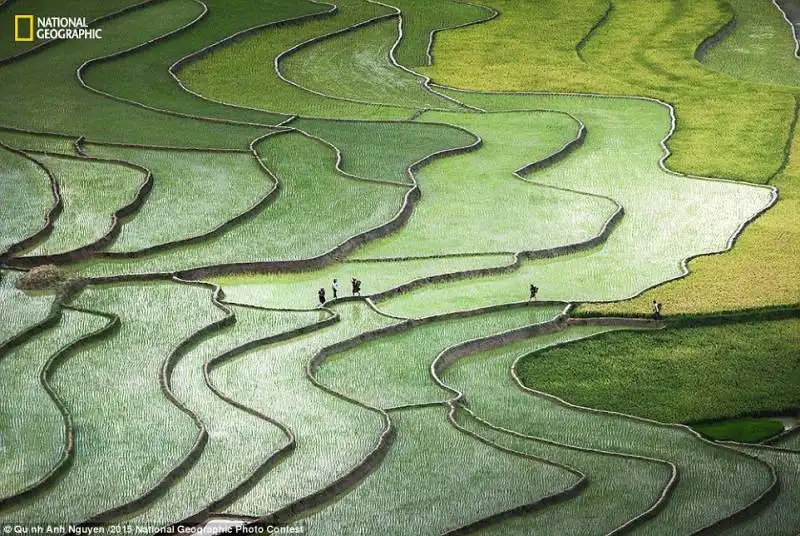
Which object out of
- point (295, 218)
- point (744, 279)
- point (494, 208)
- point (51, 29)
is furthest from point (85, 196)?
point (51, 29)

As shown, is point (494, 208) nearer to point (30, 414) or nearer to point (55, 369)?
point (55, 369)

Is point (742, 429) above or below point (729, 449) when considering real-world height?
below

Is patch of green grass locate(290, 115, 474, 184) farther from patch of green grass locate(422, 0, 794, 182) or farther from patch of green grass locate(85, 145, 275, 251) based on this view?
patch of green grass locate(422, 0, 794, 182)

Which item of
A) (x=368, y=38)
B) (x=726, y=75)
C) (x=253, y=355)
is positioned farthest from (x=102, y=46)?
(x=253, y=355)

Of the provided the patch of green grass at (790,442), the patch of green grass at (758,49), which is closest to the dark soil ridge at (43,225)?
the patch of green grass at (790,442)

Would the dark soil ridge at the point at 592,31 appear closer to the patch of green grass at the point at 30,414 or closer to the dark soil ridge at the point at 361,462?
the dark soil ridge at the point at 361,462

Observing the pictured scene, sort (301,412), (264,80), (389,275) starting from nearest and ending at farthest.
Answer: (301,412) → (389,275) → (264,80)

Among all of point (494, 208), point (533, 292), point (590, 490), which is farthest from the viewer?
point (494, 208)

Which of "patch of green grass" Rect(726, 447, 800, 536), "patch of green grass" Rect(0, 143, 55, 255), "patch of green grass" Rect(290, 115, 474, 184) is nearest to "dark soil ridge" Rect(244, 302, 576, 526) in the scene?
"patch of green grass" Rect(726, 447, 800, 536)
